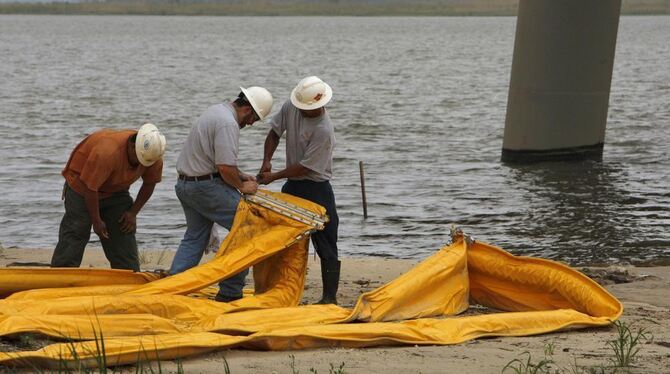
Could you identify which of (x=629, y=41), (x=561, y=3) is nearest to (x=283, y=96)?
(x=561, y=3)

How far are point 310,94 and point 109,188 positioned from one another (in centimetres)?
172

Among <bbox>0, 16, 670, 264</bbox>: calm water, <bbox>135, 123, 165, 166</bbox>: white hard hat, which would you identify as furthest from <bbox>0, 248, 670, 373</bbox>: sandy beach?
<bbox>0, 16, 670, 264</bbox>: calm water

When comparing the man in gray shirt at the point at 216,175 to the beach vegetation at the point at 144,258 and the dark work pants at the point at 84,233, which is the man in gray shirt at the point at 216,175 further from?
the beach vegetation at the point at 144,258

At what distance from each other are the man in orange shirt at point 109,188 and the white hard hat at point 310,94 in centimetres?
106

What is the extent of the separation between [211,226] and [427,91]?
34774 mm

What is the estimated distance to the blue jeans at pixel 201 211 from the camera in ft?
31.4

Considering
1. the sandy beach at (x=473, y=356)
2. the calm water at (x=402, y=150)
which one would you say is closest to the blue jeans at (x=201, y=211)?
the sandy beach at (x=473, y=356)

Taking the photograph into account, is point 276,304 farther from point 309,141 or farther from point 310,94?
point 310,94

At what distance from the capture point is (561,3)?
21.7 meters

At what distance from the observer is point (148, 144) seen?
9375mm

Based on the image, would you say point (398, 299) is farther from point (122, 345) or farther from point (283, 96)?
point (283, 96)

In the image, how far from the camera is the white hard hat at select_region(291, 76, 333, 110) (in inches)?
374

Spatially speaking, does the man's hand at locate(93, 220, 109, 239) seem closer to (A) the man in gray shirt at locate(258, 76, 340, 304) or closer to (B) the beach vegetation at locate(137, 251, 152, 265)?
(A) the man in gray shirt at locate(258, 76, 340, 304)

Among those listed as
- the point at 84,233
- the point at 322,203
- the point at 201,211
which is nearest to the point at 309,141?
the point at 322,203
